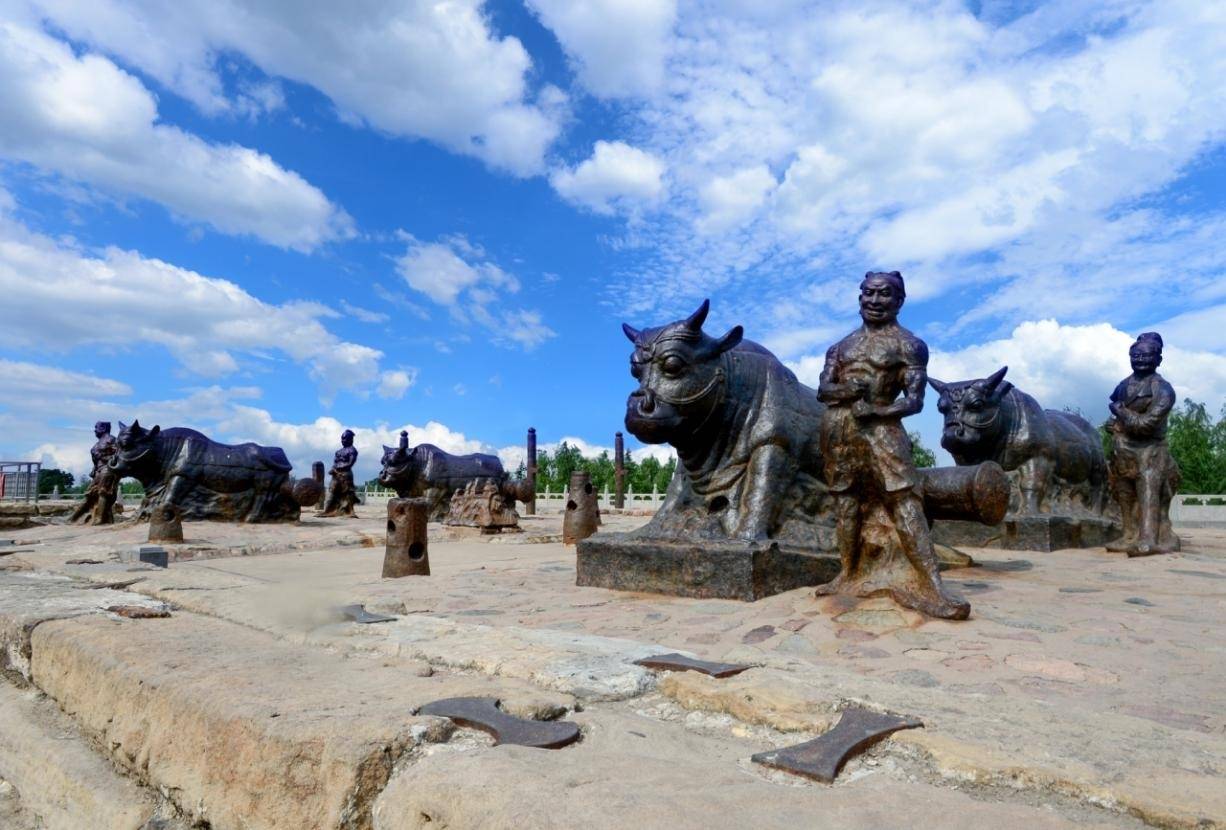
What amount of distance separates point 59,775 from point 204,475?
1275 centimetres

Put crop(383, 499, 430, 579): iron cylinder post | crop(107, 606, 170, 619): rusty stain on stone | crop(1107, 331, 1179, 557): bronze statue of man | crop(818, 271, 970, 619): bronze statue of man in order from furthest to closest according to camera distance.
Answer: crop(1107, 331, 1179, 557): bronze statue of man < crop(383, 499, 430, 579): iron cylinder post < crop(818, 271, 970, 619): bronze statue of man < crop(107, 606, 170, 619): rusty stain on stone

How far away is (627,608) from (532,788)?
370cm

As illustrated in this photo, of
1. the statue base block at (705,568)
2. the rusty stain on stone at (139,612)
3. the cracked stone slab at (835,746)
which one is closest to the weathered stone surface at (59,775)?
the rusty stain on stone at (139,612)

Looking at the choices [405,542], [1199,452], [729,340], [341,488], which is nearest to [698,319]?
[729,340]

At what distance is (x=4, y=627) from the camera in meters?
3.71

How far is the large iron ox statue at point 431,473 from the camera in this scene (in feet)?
55.4

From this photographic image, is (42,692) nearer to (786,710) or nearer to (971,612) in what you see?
(786,710)

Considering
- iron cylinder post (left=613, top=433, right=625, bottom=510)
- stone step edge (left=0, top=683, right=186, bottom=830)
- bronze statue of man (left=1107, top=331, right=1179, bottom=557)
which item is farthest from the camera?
iron cylinder post (left=613, top=433, right=625, bottom=510)

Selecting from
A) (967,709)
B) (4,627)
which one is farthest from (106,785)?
(967,709)

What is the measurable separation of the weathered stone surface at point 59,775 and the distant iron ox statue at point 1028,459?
28.1ft

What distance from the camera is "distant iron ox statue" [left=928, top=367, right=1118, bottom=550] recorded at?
A: 30.0 ft

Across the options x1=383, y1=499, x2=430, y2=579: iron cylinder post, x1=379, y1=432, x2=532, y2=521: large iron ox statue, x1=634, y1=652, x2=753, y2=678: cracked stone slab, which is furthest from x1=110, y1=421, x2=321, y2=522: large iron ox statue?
x1=634, y1=652, x2=753, y2=678: cracked stone slab

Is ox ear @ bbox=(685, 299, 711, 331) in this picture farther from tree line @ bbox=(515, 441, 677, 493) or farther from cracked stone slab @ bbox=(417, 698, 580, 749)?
tree line @ bbox=(515, 441, 677, 493)

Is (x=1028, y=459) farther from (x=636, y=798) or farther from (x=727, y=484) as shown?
(x=636, y=798)
